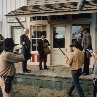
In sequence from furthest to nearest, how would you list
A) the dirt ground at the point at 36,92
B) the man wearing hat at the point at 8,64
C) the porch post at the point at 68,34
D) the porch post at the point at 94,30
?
the porch post at the point at 68,34
the porch post at the point at 94,30
the dirt ground at the point at 36,92
the man wearing hat at the point at 8,64

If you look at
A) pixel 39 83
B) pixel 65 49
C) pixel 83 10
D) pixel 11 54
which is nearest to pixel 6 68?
pixel 11 54

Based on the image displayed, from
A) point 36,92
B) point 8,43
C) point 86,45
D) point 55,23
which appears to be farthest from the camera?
point 55,23

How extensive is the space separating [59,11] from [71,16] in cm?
184

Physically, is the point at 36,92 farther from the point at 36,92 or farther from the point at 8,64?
the point at 8,64

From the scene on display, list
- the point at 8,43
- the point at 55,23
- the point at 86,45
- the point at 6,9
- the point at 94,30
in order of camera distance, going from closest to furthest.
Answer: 1. the point at 8,43
2. the point at 86,45
3. the point at 94,30
4. the point at 55,23
5. the point at 6,9

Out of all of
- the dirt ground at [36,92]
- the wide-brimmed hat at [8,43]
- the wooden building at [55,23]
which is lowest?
the dirt ground at [36,92]

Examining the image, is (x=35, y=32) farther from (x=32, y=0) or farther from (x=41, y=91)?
(x=41, y=91)

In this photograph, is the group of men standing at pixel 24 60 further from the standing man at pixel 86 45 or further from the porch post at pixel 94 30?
the porch post at pixel 94 30

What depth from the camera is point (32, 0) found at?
16.5 meters

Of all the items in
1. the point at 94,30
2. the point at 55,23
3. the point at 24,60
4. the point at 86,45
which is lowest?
the point at 24,60

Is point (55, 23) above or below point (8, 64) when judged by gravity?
above

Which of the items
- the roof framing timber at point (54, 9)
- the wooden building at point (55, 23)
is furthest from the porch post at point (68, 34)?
the roof framing timber at point (54, 9)

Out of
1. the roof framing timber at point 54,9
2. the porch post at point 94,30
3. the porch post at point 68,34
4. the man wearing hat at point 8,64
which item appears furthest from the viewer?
the porch post at point 68,34

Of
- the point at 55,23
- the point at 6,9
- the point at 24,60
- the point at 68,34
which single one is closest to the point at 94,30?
the point at 68,34
